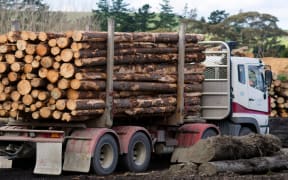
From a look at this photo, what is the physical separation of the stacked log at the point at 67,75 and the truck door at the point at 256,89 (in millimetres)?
3730

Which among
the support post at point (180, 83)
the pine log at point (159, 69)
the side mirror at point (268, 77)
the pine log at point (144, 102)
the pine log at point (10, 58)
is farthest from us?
the side mirror at point (268, 77)

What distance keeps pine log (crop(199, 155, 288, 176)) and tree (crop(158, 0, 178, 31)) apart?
35.7 meters

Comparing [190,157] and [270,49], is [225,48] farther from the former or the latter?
[270,49]

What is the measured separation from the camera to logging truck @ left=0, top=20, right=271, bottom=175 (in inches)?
590

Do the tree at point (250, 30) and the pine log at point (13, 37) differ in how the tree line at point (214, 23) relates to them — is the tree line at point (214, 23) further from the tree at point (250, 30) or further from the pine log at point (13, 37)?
the pine log at point (13, 37)

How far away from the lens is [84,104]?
48.9 ft

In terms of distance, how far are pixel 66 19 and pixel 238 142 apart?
69.6ft

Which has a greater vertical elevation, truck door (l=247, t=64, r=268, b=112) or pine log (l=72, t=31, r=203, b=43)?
pine log (l=72, t=31, r=203, b=43)

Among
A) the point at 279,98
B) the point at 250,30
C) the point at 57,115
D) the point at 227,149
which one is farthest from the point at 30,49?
the point at 250,30

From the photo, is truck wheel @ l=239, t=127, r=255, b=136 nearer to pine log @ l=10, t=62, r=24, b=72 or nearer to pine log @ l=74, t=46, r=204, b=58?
pine log @ l=74, t=46, r=204, b=58

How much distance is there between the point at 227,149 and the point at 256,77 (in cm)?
433

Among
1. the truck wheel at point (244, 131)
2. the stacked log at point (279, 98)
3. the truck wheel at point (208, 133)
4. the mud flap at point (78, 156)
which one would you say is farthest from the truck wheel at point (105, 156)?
the stacked log at point (279, 98)

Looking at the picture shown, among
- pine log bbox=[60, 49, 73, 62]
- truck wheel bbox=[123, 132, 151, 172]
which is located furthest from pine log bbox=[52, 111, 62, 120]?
truck wheel bbox=[123, 132, 151, 172]

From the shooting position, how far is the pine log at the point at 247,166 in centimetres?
1457
